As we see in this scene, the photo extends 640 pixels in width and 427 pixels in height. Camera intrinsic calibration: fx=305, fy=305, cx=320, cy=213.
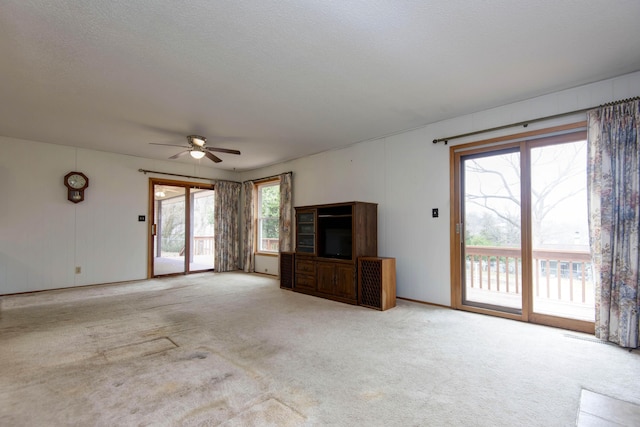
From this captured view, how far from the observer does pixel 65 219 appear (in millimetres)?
5562

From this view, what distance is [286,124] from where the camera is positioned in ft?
14.8

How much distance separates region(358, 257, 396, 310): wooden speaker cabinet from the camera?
416 centimetres


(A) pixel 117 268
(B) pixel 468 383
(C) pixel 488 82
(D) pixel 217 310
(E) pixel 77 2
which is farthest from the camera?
(A) pixel 117 268

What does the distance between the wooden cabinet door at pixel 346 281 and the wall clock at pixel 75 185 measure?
4.95m

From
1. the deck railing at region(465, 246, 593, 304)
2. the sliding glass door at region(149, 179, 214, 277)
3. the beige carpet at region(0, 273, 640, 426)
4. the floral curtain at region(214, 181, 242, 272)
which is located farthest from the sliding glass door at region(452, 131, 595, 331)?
the sliding glass door at region(149, 179, 214, 277)

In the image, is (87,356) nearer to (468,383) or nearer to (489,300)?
(468,383)

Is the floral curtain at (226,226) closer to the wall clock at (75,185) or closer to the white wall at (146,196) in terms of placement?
the white wall at (146,196)

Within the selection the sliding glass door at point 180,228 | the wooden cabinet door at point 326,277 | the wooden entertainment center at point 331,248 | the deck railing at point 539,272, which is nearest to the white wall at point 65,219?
the sliding glass door at point 180,228

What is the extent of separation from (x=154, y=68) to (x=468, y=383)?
376 centimetres

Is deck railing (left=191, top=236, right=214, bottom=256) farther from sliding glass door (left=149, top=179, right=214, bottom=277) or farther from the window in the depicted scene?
the window

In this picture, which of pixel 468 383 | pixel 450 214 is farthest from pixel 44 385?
pixel 450 214

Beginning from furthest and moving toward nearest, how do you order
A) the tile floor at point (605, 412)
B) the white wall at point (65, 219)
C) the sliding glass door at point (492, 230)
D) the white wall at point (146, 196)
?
the white wall at point (65, 219) < the white wall at point (146, 196) < the sliding glass door at point (492, 230) < the tile floor at point (605, 412)

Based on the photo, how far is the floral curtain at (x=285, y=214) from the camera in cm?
651

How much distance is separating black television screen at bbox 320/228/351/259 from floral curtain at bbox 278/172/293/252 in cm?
152
